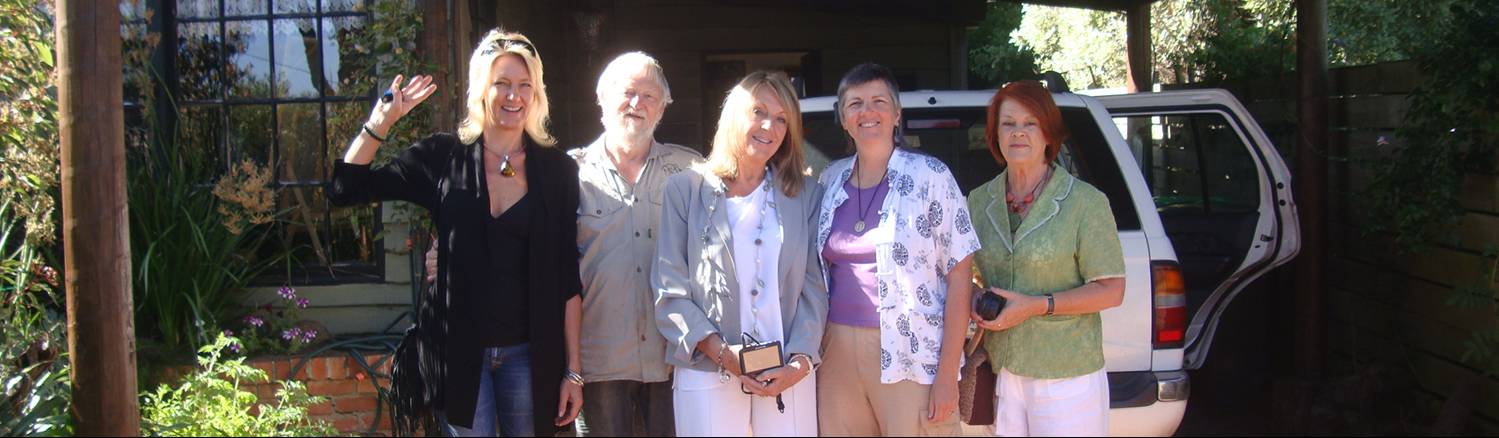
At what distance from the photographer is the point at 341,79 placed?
539 centimetres

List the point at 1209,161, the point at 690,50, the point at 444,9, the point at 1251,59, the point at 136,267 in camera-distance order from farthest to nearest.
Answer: the point at 690,50, the point at 1251,59, the point at 1209,161, the point at 444,9, the point at 136,267

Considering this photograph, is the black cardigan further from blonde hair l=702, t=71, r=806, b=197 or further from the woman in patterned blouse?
the woman in patterned blouse

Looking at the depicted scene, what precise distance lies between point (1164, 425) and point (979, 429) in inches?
34.8

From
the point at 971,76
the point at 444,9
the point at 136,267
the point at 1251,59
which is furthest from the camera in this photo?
the point at 971,76

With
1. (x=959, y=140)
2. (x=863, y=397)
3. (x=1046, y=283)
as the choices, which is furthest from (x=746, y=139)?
(x=959, y=140)

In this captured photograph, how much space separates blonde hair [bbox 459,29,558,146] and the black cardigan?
1.9 inches

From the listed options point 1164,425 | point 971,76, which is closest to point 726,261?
point 1164,425

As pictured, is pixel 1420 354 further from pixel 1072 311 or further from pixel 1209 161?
pixel 1072 311

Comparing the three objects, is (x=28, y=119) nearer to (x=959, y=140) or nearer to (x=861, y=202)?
(x=861, y=202)

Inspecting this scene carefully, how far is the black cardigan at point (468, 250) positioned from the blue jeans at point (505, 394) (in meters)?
0.03

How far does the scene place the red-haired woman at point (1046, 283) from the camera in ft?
10.7

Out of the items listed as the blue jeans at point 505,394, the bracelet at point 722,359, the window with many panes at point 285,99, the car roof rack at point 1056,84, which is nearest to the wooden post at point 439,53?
the window with many panes at point 285,99

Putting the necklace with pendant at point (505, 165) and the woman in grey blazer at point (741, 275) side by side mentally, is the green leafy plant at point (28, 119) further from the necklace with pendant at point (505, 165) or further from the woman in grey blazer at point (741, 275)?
the woman in grey blazer at point (741, 275)

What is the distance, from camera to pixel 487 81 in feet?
10.8
